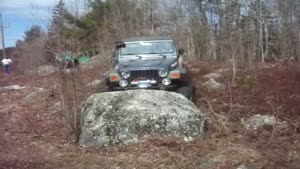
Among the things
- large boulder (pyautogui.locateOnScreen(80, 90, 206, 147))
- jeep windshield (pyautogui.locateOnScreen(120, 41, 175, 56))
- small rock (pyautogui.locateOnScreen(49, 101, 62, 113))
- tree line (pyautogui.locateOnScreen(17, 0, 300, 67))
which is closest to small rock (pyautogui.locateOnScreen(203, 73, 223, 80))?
jeep windshield (pyautogui.locateOnScreen(120, 41, 175, 56))

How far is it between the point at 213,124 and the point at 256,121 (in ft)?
3.30

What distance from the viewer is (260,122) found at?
9.93 meters

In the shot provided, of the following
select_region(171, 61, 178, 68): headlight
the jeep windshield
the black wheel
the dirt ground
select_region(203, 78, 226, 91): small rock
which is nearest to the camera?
the dirt ground

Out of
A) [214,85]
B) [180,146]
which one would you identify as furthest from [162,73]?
[180,146]

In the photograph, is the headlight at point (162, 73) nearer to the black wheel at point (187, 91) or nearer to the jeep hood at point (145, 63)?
the jeep hood at point (145, 63)

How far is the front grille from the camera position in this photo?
12.0 m

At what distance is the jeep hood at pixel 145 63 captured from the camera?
1216 centimetres

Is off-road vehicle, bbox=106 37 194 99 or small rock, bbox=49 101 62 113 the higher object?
off-road vehicle, bbox=106 37 194 99

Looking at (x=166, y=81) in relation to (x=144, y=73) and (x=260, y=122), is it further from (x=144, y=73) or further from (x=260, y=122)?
(x=260, y=122)

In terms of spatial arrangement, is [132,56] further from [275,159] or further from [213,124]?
[275,159]

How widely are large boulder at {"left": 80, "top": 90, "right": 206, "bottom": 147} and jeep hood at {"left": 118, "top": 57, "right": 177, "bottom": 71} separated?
107 inches

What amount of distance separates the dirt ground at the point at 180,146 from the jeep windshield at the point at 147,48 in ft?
5.85

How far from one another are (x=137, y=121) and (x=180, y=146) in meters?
0.99

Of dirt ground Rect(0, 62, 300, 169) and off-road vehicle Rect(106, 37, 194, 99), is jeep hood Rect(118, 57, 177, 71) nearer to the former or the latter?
off-road vehicle Rect(106, 37, 194, 99)
